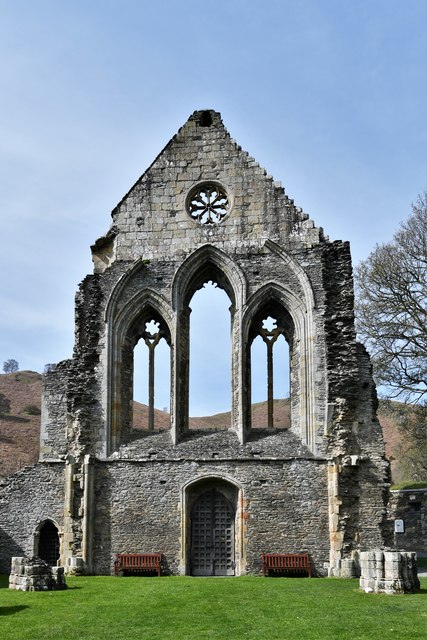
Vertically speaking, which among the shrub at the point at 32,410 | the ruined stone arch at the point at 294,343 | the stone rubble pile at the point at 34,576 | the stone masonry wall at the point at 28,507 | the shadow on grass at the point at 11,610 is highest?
the shrub at the point at 32,410

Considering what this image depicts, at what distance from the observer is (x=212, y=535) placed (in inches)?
715

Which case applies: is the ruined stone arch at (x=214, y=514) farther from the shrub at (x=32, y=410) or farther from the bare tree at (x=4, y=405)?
the shrub at (x=32, y=410)

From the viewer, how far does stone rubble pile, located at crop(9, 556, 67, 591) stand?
1386cm

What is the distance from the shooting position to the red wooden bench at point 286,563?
1723cm

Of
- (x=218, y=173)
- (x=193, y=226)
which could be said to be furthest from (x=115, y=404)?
(x=218, y=173)

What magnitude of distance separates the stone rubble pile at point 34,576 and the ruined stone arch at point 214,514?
406 cm

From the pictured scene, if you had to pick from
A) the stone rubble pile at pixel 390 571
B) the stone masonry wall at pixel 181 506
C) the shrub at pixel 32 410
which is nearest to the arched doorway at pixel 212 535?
the stone masonry wall at pixel 181 506

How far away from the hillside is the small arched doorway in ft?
65.8

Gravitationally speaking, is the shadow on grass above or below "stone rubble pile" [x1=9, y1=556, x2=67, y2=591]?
below

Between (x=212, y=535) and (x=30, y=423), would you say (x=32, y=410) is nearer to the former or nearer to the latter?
(x=30, y=423)

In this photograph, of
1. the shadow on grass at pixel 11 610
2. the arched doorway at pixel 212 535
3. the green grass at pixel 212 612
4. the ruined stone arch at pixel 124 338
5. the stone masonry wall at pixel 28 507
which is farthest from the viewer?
the stone masonry wall at pixel 28 507

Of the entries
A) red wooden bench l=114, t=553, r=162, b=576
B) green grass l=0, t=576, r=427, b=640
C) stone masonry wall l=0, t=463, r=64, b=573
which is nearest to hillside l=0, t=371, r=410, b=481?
stone masonry wall l=0, t=463, r=64, b=573

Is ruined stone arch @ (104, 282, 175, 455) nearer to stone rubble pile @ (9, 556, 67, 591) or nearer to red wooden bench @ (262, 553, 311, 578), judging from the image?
red wooden bench @ (262, 553, 311, 578)

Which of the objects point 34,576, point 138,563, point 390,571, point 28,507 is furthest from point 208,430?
point 390,571
